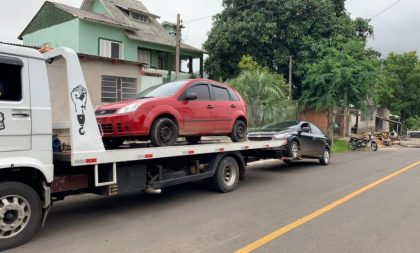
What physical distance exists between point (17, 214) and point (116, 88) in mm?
15966

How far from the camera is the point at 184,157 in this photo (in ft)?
26.0

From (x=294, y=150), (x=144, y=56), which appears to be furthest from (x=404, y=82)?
(x=294, y=150)

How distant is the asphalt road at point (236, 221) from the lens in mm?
5227

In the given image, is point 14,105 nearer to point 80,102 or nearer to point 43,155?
point 43,155

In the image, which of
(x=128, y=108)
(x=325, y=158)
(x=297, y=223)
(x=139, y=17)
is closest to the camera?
(x=297, y=223)

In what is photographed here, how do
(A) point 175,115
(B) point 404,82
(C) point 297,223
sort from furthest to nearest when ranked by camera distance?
1. (B) point 404,82
2. (A) point 175,115
3. (C) point 297,223

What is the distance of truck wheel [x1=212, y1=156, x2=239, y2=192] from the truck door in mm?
4266

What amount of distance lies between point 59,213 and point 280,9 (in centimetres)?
2678

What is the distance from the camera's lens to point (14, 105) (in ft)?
16.7

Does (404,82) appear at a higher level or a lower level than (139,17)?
lower


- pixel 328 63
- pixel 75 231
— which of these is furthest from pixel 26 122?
pixel 328 63

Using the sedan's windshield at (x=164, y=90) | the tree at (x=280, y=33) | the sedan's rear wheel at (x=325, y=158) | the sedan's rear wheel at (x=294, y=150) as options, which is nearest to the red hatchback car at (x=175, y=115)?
the sedan's windshield at (x=164, y=90)

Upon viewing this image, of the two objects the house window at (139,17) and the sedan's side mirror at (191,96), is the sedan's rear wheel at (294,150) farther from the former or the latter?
the house window at (139,17)

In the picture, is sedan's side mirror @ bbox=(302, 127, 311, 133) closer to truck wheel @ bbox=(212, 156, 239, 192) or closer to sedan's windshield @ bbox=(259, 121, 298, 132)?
sedan's windshield @ bbox=(259, 121, 298, 132)
